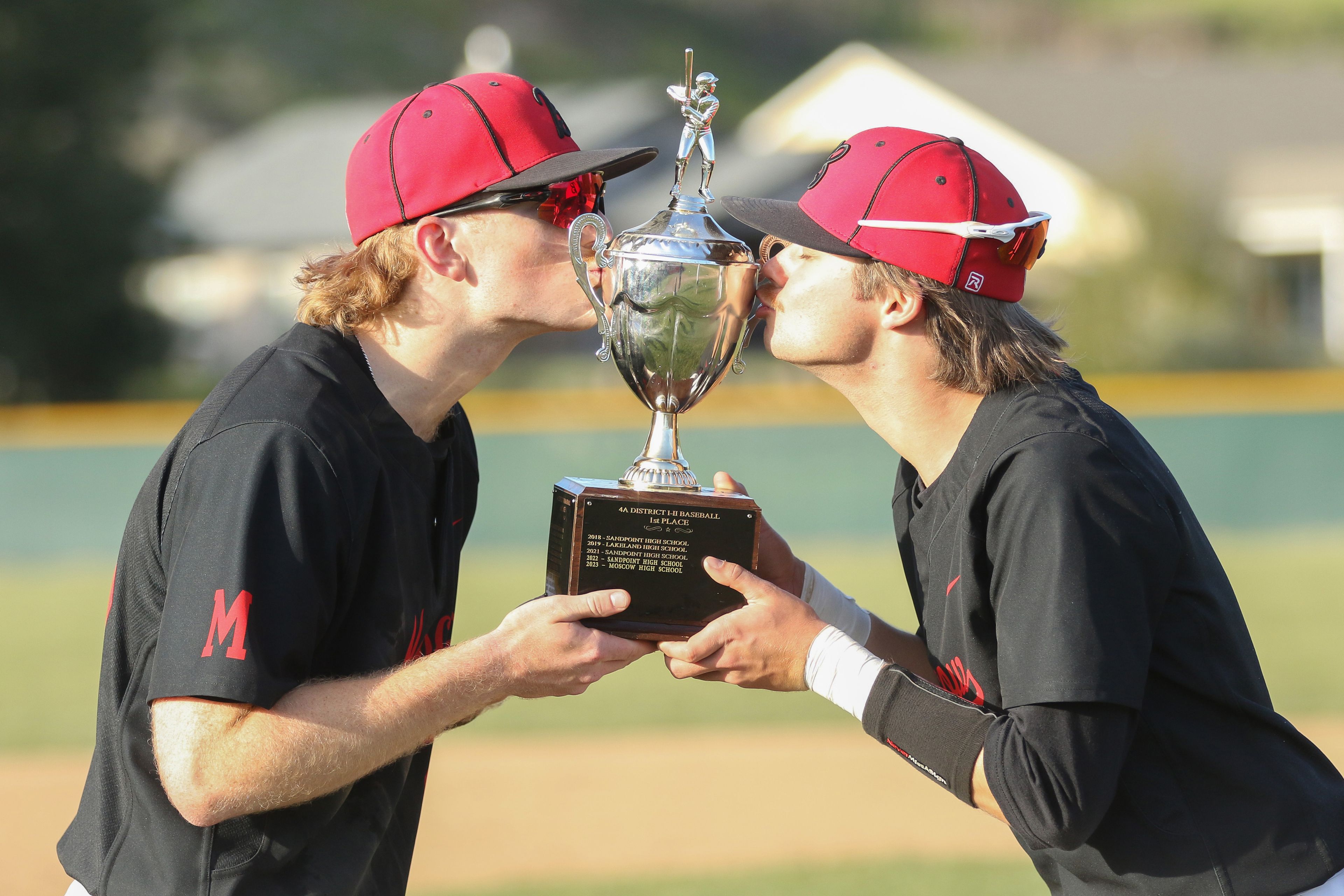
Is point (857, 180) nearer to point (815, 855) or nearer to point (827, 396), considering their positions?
point (815, 855)

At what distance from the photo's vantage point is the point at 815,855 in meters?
7.12

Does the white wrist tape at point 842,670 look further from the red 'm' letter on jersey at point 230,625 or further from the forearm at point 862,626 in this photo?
the red 'm' letter on jersey at point 230,625

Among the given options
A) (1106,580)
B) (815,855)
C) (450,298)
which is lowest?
(815,855)

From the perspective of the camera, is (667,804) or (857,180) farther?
(667,804)

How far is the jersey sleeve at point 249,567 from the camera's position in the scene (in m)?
2.62

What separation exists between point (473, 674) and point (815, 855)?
4.77m

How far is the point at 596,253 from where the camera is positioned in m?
3.35

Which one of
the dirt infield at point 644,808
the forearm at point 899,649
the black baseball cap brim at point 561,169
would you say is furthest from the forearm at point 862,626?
the dirt infield at point 644,808

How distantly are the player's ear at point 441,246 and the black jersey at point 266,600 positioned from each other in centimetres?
29

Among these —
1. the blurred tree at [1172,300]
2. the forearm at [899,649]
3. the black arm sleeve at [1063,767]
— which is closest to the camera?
the black arm sleeve at [1063,767]

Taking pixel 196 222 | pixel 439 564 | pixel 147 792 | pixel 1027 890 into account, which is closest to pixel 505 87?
pixel 439 564

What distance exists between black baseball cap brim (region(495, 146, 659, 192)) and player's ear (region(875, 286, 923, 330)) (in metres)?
0.66

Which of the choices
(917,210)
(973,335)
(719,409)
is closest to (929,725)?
(973,335)

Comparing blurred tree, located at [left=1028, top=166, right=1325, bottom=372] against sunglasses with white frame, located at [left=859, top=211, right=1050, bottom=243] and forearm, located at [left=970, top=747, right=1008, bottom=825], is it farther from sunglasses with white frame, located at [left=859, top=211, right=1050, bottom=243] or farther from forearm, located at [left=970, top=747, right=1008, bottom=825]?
forearm, located at [left=970, top=747, right=1008, bottom=825]
